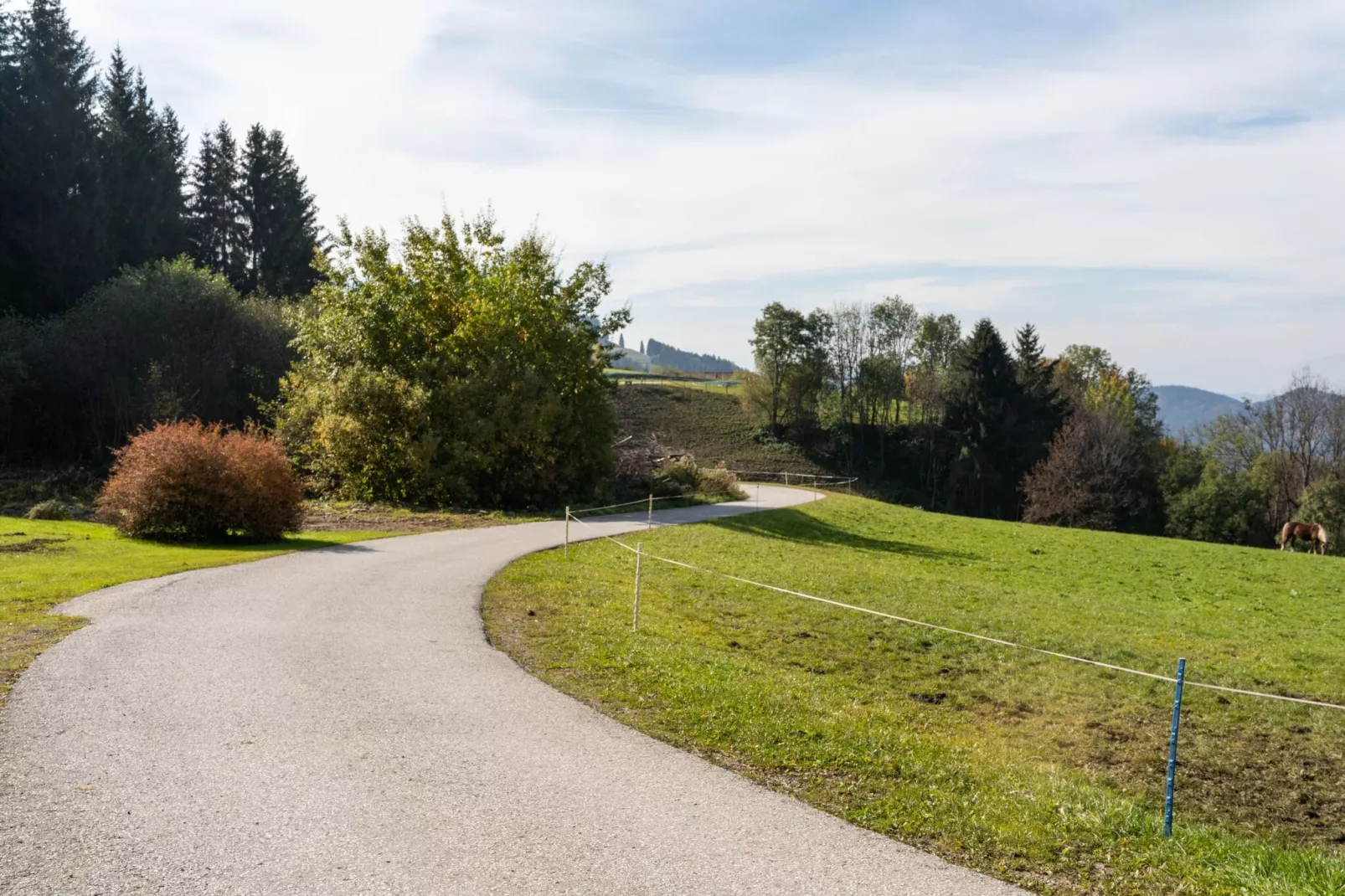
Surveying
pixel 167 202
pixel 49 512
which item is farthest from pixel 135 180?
pixel 49 512

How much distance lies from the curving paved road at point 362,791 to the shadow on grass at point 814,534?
17705 millimetres

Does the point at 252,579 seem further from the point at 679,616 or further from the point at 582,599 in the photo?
the point at 679,616

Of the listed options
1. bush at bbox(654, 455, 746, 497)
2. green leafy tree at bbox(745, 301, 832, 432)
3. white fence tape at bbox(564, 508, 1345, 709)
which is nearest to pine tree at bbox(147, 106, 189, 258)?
bush at bbox(654, 455, 746, 497)

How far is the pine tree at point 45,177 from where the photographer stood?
155 ft

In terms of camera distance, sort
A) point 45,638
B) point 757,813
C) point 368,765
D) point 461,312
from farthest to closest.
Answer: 1. point 461,312
2. point 45,638
3. point 368,765
4. point 757,813

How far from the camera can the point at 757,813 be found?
6312 millimetres

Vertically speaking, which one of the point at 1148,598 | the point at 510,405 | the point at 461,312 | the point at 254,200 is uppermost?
the point at 254,200

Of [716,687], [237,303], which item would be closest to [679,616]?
[716,687]

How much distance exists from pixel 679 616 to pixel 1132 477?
53.9 metres

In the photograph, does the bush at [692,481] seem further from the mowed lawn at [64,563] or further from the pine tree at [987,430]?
the pine tree at [987,430]

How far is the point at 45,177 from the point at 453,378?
3498cm

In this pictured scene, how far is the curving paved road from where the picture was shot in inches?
207

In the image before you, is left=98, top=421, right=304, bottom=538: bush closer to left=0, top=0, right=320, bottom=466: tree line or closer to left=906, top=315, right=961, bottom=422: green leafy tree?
left=0, top=0, right=320, bottom=466: tree line

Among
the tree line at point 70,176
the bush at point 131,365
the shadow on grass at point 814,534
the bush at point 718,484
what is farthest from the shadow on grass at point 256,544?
the tree line at point 70,176
